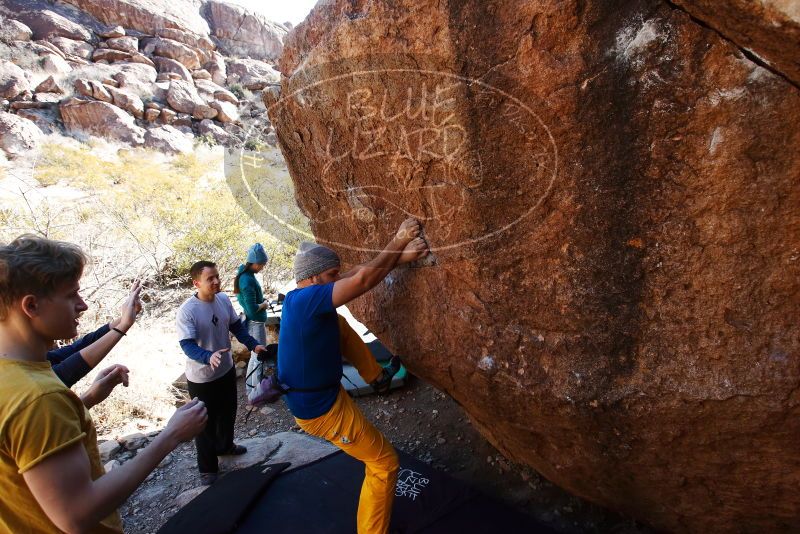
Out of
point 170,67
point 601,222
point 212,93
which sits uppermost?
point 170,67

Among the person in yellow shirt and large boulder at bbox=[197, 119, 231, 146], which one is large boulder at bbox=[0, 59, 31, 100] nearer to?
large boulder at bbox=[197, 119, 231, 146]

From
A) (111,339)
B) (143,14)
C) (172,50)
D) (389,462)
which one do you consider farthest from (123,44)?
(389,462)

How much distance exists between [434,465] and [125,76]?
73.5ft

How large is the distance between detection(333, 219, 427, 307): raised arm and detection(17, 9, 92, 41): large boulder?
84.1 feet

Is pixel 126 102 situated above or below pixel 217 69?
below

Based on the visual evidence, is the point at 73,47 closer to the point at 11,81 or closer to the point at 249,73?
the point at 11,81

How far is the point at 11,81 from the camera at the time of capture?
634 inches

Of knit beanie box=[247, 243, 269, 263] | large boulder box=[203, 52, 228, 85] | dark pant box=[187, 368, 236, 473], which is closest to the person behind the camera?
dark pant box=[187, 368, 236, 473]

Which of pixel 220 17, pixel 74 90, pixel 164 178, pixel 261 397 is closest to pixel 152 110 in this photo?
pixel 74 90

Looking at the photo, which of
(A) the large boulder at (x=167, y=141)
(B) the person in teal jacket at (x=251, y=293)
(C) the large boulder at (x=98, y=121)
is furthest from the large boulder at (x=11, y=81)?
(B) the person in teal jacket at (x=251, y=293)

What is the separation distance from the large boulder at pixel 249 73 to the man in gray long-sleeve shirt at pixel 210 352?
23789 mm

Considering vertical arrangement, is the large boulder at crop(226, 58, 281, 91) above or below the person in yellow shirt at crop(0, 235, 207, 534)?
above

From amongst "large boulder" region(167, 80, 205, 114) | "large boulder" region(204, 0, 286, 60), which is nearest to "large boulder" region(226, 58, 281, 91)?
"large boulder" region(204, 0, 286, 60)

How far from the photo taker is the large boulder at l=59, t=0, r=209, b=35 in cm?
2247
